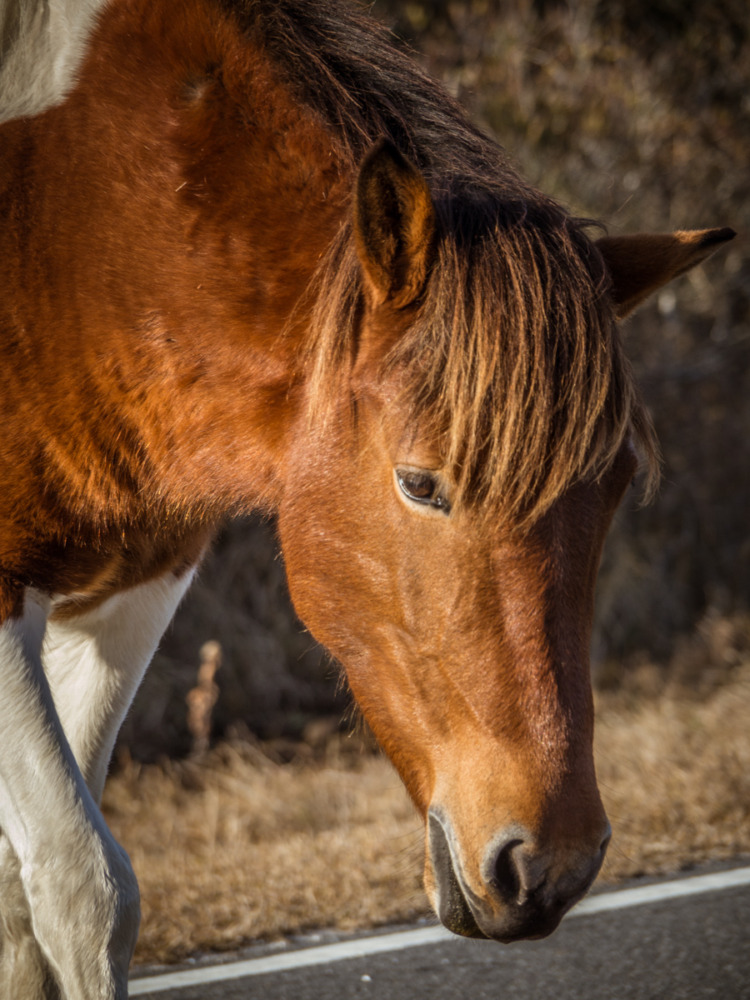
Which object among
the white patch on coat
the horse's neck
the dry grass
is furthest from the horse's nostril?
the white patch on coat

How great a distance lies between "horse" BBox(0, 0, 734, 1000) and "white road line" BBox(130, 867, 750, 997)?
22.6 inches

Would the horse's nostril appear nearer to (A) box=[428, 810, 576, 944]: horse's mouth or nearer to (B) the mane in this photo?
(A) box=[428, 810, 576, 944]: horse's mouth

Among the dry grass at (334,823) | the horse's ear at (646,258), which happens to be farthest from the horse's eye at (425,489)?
the dry grass at (334,823)

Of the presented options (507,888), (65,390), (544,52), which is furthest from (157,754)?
(544,52)

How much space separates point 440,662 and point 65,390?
3.54 ft

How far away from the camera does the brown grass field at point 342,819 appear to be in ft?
10.6

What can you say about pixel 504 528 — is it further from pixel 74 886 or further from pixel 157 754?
pixel 157 754

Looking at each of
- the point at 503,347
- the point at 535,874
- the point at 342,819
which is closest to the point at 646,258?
the point at 503,347

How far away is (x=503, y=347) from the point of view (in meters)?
1.91

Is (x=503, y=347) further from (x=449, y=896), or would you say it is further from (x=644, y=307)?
(x=644, y=307)

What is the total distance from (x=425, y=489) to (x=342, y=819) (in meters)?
2.96

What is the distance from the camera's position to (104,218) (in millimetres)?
2328

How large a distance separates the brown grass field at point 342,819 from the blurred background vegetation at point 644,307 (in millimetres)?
698

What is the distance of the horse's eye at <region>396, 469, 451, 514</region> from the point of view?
1.90 metres
